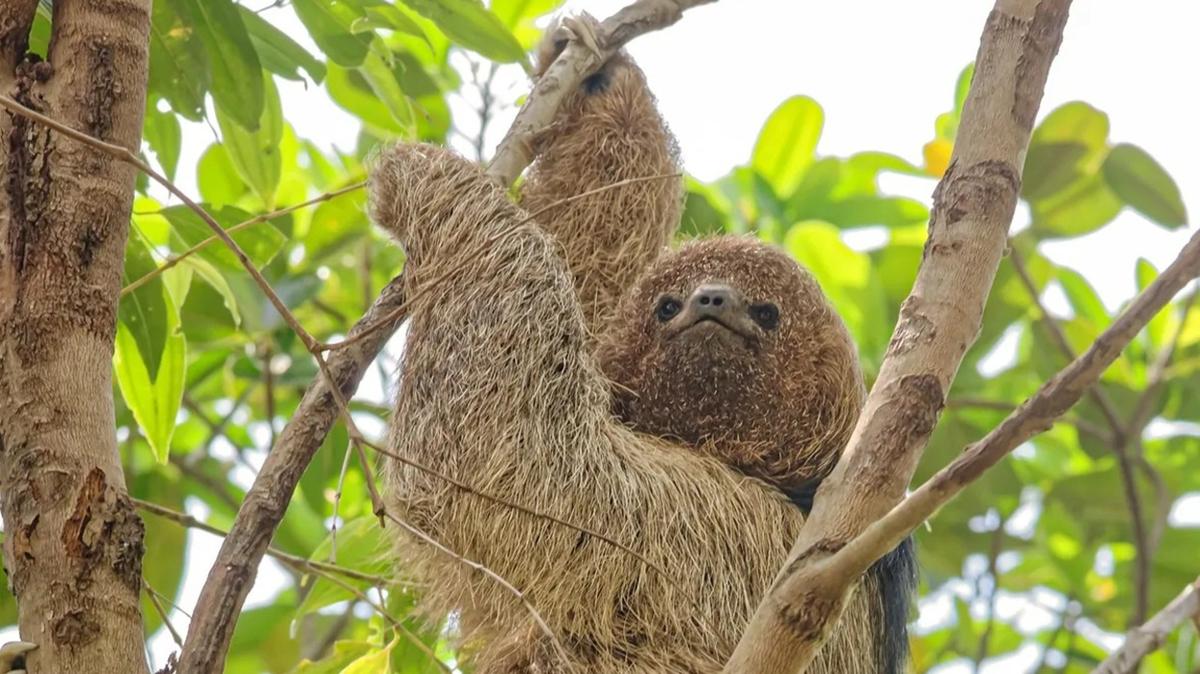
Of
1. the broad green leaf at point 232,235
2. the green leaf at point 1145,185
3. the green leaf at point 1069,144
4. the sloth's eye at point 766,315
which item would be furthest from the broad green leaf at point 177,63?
the green leaf at point 1145,185

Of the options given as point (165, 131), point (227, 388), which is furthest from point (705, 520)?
point (227, 388)

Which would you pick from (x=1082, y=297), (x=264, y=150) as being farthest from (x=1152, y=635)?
(x=1082, y=297)

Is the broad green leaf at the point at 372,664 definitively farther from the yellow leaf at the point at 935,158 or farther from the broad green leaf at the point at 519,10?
the yellow leaf at the point at 935,158

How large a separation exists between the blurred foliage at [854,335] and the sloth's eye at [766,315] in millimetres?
1451

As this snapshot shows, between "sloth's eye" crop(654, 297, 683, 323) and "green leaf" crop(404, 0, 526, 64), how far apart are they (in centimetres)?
143

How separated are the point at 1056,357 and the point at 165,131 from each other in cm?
555

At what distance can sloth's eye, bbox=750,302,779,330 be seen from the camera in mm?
6828

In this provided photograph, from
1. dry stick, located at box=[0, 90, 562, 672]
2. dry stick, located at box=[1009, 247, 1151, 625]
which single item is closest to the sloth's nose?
dry stick, located at box=[1009, 247, 1151, 625]

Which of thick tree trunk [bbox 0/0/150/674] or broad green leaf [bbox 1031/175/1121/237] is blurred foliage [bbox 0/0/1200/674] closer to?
broad green leaf [bbox 1031/175/1121/237]

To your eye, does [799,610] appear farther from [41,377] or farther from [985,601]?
[985,601]

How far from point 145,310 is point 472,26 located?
1754mm

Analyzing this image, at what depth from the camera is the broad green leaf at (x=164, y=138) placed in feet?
20.8

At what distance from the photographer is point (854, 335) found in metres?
8.83

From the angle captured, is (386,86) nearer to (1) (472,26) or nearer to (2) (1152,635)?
(1) (472,26)
